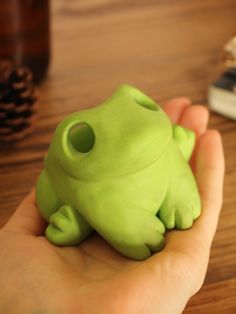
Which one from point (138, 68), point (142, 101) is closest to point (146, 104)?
point (142, 101)

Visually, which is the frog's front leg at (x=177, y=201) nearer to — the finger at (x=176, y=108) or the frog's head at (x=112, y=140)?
the frog's head at (x=112, y=140)

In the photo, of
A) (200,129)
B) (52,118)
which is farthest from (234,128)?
(52,118)

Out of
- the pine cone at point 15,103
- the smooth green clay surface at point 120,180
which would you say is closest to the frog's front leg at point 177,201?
the smooth green clay surface at point 120,180

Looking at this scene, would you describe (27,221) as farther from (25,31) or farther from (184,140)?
(25,31)

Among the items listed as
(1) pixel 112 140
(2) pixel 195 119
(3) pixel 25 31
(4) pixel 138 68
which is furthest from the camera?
(4) pixel 138 68

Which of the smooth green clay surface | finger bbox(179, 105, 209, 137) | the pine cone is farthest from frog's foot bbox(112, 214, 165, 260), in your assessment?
the pine cone

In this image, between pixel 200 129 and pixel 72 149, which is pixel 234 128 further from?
pixel 72 149
